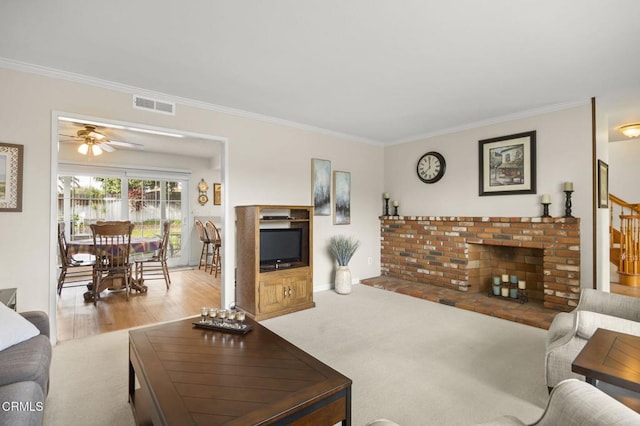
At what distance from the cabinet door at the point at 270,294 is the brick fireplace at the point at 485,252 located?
2.39m

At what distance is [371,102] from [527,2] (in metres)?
1.89

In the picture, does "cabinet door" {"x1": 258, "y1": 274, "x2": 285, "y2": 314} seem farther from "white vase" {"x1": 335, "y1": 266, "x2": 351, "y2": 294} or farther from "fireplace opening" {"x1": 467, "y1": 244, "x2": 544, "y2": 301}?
"fireplace opening" {"x1": 467, "y1": 244, "x2": 544, "y2": 301}

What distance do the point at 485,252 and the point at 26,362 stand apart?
16.3 ft

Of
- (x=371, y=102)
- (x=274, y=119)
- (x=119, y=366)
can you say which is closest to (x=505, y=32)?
(x=371, y=102)

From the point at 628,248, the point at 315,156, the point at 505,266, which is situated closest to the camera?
the point at 505,266

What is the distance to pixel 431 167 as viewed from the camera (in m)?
5.05

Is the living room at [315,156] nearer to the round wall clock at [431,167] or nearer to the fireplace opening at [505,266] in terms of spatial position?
the round wall clock at [431,167]

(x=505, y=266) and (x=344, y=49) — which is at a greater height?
(x=344, y=49)

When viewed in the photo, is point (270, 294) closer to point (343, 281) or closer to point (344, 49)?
point (343, 281)

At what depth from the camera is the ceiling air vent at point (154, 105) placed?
10.7 feet

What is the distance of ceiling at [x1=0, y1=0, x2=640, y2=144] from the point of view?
2.00m

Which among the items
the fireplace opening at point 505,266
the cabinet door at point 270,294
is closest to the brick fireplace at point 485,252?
the fireplace opening at point 505,266

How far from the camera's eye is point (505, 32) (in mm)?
2240

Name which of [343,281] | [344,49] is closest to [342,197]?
[343,281]
